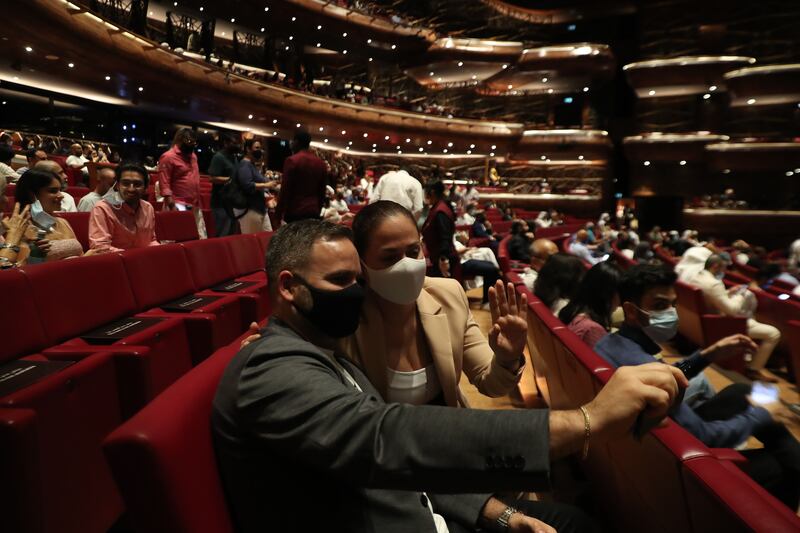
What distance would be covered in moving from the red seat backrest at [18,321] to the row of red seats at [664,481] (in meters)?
1.88

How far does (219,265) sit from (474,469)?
308 cm

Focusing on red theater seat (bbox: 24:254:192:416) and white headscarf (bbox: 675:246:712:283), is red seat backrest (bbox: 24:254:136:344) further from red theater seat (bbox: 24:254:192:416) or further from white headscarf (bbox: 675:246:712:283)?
white headscarf (bbox: 675:246:712:283)

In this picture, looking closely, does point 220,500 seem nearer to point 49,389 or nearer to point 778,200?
A: point 49,389

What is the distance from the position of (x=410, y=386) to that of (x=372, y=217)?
1.62 ft

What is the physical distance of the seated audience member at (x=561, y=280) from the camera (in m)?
3.07

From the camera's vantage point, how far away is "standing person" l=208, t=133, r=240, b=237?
4.58m

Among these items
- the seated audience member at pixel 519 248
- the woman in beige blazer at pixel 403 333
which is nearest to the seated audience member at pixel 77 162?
the seated audience member at pixel 519 248

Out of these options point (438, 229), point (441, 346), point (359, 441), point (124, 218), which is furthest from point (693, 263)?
point (359, 441)

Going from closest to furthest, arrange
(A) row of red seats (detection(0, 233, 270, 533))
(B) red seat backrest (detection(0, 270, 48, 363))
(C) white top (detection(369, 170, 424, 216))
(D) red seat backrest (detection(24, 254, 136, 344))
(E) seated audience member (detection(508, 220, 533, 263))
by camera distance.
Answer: (A) row of red seats (detection(0, 233, 270, 533))
(B) red seat backrest (detection(0, 270, 48, 363))
(D) red seat backrest (detection(24, 254, 136, 344))
(C) white top (detection(369, 170, 424, 216))
(E) seated audience member (detection(508, 220, 533, 263))

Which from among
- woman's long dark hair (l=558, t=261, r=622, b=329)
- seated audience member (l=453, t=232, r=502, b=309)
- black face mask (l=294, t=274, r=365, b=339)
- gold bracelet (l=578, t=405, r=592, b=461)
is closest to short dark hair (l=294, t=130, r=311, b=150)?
seated audience member (l=453, t=232, r=502, b=309)

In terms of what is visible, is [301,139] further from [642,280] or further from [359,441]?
[359,441]

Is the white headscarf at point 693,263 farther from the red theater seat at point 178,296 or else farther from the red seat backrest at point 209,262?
the red theater seat at point 178,296

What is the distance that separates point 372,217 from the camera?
1491 millimetres

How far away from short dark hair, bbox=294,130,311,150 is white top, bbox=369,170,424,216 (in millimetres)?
693
